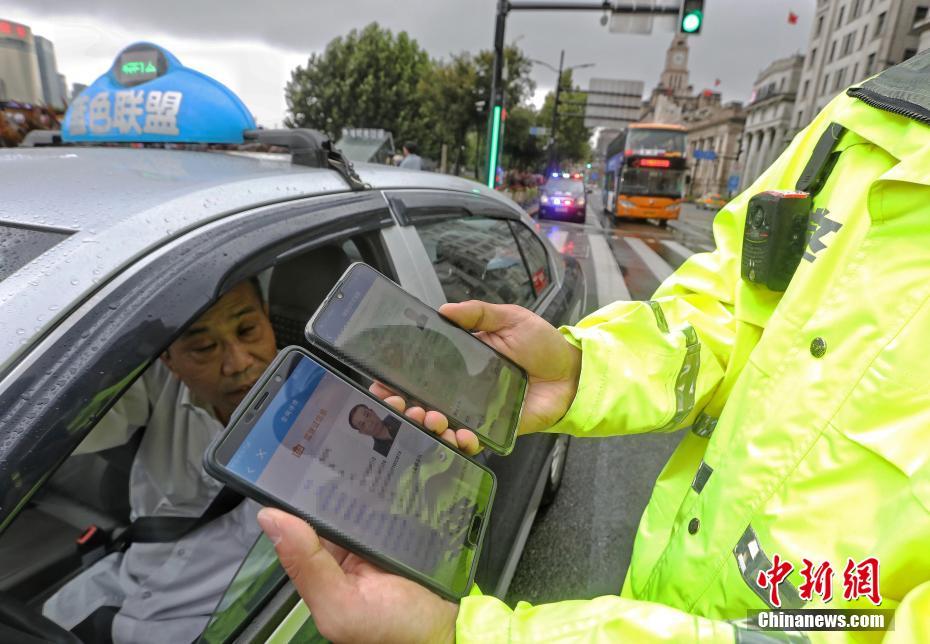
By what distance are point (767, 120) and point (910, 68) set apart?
59.2 metres

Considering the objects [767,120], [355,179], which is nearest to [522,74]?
[355,179]

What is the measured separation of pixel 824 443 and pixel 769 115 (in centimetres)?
5950

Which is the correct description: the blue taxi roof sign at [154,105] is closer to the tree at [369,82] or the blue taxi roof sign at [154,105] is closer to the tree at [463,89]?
the tree at [463,89]

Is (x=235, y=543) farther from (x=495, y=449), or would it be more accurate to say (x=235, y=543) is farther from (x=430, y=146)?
(x=430, y=146)

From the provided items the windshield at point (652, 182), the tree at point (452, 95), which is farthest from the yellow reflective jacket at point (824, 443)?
the tree at point (452, 95)

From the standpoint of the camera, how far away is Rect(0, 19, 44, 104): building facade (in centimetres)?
257

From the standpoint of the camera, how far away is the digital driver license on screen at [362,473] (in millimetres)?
742

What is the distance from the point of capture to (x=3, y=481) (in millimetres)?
643

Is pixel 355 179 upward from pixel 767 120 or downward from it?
downward

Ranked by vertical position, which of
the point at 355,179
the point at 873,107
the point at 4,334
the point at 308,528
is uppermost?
the point at 873,107

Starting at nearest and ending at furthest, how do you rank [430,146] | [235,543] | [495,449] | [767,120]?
[495,449]
[235,543]
[430,146]
[767,120]

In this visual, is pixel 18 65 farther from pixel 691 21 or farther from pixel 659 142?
pixel 659 142

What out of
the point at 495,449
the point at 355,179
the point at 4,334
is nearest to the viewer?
the point at 4,334

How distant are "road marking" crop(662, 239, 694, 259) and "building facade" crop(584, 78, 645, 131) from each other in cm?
3429
